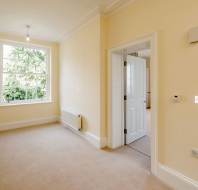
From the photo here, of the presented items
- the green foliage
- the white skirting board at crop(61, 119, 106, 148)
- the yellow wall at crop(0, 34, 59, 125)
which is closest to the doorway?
the white skirting board at crop(61, 119, 106, 148)

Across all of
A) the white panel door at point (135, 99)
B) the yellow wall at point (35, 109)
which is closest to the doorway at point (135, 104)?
the white panel door at point (135, 99)

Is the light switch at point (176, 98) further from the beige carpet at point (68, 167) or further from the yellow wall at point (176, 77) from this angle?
the beige carpet at point (68, 167)

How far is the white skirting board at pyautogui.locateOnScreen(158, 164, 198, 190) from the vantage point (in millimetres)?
1823

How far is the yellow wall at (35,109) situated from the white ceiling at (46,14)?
796 mm

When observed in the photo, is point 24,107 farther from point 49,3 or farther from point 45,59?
point 49,3

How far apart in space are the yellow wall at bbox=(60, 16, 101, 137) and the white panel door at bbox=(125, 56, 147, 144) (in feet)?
Answer: 2.32

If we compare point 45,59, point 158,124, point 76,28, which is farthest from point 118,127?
point 45,59

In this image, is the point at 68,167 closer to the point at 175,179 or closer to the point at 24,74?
the point at 175,179

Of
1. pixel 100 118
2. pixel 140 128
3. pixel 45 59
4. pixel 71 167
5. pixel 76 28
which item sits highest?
pixel 76 28

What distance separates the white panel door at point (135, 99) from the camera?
3.44 metres

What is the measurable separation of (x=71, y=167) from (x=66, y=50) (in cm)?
339

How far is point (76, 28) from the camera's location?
12.9ft

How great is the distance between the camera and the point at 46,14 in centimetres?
323

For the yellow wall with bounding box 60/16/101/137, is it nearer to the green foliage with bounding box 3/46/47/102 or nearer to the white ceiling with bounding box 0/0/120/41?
the white ceiling with bounding box 0/0/120/41
